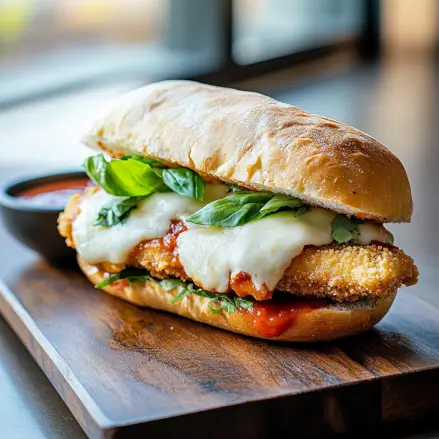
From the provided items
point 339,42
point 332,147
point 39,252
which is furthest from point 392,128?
point 339,42

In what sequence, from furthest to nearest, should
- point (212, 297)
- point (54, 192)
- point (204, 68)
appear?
point (204, 68) → point (54, 192) → point (212, 297)

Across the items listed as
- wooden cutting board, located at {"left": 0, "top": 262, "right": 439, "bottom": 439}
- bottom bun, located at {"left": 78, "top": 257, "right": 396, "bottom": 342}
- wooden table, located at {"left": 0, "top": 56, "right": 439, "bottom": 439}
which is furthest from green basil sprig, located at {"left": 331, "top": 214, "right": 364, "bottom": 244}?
wooden table, located at {"left": 0, "top": 56, "right": 439, "bottom": 439}

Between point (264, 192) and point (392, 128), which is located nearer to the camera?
point (264, 192)

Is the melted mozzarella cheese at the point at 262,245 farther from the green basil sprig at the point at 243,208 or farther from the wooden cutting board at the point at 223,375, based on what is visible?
the wooden cutting board at the point at 223,375

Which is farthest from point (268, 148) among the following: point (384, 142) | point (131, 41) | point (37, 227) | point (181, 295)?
point (131, 41)

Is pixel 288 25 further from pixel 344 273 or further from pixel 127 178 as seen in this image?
pixel 344 273

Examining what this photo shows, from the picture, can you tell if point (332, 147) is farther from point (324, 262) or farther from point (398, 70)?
point (398, 70)

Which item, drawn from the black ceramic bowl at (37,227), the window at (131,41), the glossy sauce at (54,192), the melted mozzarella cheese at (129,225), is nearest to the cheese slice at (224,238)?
the melted mozzarella cheese at (129,225)

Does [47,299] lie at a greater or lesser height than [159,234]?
lesser

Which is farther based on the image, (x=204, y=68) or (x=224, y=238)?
(x=204, y=68)
